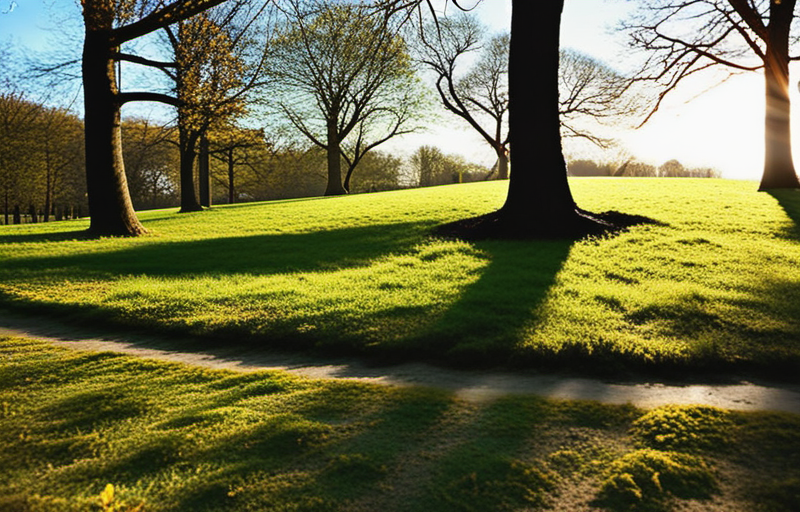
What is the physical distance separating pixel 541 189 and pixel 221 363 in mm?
7791

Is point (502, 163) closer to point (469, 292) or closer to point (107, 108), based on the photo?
point (107, 108)

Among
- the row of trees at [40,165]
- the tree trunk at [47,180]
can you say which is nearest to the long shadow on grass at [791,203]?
the row of trees at [40,165]

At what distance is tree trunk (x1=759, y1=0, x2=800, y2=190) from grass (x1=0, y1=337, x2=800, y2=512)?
20.9 metres

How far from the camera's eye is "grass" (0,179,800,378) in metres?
4.75

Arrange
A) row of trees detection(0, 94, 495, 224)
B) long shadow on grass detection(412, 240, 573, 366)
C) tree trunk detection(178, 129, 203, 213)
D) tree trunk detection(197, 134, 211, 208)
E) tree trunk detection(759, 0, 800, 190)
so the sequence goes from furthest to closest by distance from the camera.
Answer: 1. row of trees detection(0, 94, 495, 224)
2. tree trunk detection(197, 134, 211, 208)
3. tree trunk detection(178, 129, 203, 213)
4. tree trunk detection(759, 0, 800, 190)
5. long shadow on grass detection(412, 240, 573, 366)

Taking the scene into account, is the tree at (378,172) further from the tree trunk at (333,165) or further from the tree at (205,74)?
the tree at (205,74)

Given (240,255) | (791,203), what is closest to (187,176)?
(240,255)

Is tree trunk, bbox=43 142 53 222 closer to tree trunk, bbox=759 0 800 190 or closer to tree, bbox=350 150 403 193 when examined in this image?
tree, bbox=350 150 403 193

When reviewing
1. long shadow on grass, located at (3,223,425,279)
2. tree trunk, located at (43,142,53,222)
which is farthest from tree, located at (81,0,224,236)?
tree trunk, located at (43,142,53,222)

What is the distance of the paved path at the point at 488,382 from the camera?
366 centimetres

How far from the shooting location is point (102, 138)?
547 inches

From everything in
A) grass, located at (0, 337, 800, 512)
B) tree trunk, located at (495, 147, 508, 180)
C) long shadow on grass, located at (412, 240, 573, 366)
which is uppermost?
tree trunk, located at (495, 147, 508, 180)

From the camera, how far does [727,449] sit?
114 inches

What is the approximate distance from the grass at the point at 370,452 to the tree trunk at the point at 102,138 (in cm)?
1189
